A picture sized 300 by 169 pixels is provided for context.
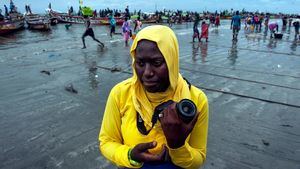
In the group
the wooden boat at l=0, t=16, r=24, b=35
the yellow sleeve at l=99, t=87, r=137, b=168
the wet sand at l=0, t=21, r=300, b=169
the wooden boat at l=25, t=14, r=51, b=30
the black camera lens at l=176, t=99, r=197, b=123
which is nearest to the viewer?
the black camera lens at l=176, t=99, r=197, b=123

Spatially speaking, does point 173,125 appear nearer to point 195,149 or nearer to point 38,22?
point 195,149

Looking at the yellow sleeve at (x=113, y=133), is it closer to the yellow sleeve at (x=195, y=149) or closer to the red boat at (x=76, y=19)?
the yellow sleeve at (x=195, y=149)

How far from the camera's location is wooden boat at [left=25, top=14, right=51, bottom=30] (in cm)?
2741

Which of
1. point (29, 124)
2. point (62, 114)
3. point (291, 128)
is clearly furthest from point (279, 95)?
point (29, 124)

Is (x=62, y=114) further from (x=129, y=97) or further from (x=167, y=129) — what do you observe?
(x=167, y=129)

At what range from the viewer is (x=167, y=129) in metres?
1.37

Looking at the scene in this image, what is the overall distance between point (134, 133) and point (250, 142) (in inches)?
135

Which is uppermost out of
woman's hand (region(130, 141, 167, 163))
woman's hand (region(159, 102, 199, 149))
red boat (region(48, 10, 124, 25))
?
red boat (region(48, 10, 124, 25))

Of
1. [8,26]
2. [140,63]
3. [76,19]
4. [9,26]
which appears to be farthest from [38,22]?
[140,63]

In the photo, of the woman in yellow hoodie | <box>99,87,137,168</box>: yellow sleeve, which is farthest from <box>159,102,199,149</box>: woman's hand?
<box>99,87,137,168</box>: yellow sleeve

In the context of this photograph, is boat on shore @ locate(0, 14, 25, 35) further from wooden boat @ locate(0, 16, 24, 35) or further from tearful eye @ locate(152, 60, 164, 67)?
tearful eye @ locate(152, 60, 164, 67)

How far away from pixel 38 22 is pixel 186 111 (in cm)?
2953

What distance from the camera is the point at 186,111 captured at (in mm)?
1327

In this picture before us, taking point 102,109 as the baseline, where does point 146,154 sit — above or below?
above
